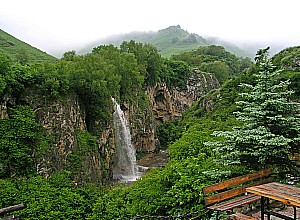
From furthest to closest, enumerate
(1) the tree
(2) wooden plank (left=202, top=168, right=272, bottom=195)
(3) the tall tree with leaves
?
1. (1) the tree
2. (3) the tall tree with leaves
3. (2) wooden plank (left=202, top=168, right=272, bottom=195)

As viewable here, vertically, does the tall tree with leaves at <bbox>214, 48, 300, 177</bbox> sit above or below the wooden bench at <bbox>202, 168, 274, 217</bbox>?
above

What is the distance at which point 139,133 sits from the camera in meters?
32.8

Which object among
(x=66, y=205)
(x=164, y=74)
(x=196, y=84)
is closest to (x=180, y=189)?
(x=66, y=205)

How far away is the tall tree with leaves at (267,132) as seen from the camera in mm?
6785

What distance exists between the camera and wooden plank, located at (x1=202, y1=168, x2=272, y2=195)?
5584 millimetres

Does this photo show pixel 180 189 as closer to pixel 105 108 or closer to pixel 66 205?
pixel 66 205

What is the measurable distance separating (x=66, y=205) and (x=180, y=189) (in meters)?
6.91

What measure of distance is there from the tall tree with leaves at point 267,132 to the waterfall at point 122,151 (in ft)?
56.5

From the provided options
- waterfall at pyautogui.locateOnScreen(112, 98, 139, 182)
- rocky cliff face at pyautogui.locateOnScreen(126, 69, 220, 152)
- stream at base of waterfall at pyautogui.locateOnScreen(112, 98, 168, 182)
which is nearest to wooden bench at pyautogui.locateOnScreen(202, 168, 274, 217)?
stream at base of waterfall at pyautogui.locateOnScreen(112, 98, 168, 182)

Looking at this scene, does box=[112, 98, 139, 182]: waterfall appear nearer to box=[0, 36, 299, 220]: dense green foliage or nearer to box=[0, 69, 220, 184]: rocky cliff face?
box=[0, 69, 220, 184]: rocky cliff face

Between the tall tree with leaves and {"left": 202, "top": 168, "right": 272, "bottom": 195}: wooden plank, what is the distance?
0.34 m

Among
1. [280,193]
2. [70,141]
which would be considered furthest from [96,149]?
[280,193]

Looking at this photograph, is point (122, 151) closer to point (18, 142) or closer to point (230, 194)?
point (18, 142)

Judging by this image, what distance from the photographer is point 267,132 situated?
6.73 m
